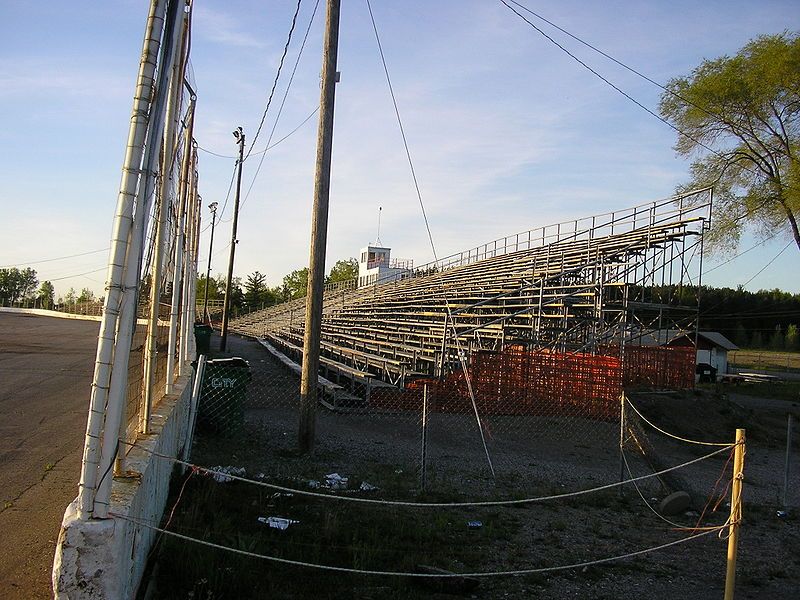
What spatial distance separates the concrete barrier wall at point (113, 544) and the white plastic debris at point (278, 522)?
4.99 feet

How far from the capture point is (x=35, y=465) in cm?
713

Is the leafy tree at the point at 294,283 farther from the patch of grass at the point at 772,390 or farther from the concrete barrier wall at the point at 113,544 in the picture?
the concrete barrier wall at the point at 113,544

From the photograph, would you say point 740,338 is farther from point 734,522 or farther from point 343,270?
point 734,522

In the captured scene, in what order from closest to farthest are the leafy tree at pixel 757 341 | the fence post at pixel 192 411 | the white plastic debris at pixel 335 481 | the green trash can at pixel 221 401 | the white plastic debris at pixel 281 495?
the white plastic debris at pixel 281 495 < the white plastic debris at pixel 335 481 < the fence post at pixel 192 411 < the green trash can at pixel 221 401 < the leafy tree at pixel 757 341

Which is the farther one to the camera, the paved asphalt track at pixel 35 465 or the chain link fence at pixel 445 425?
the chain link fence at pixel 445 425

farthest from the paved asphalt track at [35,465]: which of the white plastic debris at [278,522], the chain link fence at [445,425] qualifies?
the chain link fence at [445,425]

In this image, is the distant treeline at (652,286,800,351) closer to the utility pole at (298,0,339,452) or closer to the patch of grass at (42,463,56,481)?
the utility pole at (298,0,339,452)

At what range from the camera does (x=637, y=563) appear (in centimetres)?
595

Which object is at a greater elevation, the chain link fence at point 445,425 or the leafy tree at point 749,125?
the leafy tree at point 749,125

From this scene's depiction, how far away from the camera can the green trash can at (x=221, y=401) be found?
1051 cm

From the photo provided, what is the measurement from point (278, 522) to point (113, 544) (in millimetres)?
2825

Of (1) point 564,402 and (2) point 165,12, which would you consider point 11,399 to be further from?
(1) point 564,402

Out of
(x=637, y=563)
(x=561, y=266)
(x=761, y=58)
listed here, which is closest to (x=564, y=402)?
(x=561, y=266)

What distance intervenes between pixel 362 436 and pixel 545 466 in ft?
10.9
